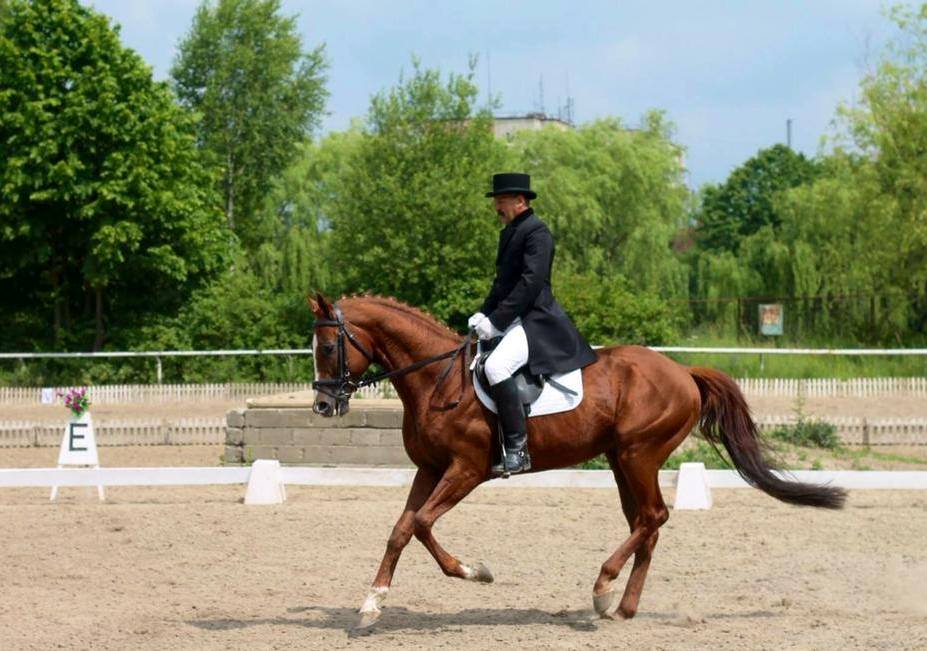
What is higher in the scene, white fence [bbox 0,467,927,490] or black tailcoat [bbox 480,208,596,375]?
black tailcoat [bbox 480,208,596,375]

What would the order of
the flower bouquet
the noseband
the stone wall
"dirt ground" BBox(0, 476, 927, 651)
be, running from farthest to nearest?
the stone wall < the flower bouquet < the noseband < "dirt ground" BBox(0, 476, 927, 651)

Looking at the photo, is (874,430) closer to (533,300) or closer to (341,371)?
(533,300)

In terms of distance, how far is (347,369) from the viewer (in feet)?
25.1

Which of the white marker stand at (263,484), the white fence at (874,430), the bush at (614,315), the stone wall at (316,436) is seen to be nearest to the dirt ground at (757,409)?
the white fence at (874,430)

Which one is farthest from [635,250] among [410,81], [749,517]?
[749,517]

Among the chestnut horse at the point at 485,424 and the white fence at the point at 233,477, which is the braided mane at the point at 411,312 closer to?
the chestnut horse at the point at 485,424

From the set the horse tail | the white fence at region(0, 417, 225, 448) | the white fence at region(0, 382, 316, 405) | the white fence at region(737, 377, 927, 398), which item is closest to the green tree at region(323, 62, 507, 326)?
the white fence at region(0, 382, 316, 405)

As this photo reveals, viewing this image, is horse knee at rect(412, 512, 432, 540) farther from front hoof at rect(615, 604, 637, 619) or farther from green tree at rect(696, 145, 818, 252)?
green tree at rect(696, 145, 818, 252)

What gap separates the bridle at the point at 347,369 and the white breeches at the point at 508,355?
0.81ft

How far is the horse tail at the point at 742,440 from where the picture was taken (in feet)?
27.2

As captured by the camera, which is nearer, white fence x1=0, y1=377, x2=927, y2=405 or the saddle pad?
the saddle pad

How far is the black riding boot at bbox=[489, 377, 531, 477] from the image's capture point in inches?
299

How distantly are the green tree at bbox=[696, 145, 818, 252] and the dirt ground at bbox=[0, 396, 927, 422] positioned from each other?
3210cm

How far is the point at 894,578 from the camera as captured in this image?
8.97 m
